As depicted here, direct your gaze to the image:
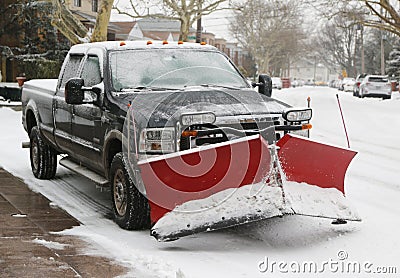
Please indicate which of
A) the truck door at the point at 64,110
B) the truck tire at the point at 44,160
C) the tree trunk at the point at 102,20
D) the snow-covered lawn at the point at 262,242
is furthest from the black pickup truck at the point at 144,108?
the tree trunk at the point at 102,20

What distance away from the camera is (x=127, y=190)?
7250mm

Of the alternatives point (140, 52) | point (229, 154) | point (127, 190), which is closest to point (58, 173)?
point (140, 52)

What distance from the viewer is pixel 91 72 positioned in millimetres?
8938

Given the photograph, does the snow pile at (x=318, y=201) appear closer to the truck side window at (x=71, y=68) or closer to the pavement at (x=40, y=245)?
the pavement at (x=40, y=245)

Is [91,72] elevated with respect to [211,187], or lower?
elevated

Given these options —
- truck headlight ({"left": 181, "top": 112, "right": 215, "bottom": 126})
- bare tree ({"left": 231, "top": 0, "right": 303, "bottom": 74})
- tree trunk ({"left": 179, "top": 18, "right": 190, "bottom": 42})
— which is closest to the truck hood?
truck headlight ({"left": 181, "top": 112, "right": 215, "bottom": 126})

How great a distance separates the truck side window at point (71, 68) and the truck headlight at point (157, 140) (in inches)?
114

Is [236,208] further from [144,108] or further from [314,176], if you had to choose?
[144,108]

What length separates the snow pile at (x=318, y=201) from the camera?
652cm

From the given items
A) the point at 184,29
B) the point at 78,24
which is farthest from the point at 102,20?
the point at 184,29

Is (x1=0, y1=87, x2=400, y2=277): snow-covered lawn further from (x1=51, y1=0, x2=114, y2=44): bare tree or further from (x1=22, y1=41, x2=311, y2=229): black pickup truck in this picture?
(x1=51, y1=0, x2=114, y2=44): bare tree

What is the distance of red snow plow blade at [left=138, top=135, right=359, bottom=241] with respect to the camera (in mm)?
6438

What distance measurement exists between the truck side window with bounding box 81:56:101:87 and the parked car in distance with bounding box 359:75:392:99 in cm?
3414

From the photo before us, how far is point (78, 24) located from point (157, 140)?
22.5 metres
